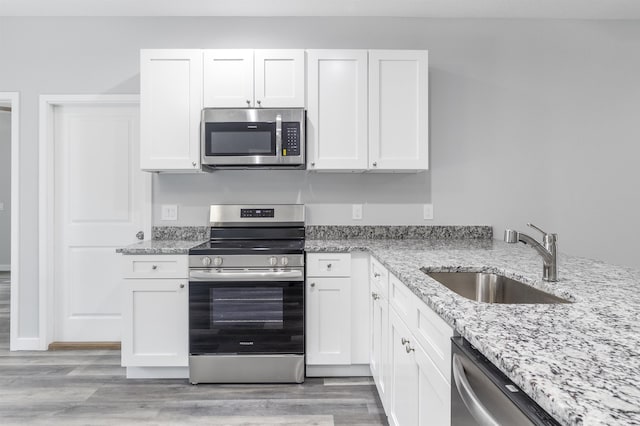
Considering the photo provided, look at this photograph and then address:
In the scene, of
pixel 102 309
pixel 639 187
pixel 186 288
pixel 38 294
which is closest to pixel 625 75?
pixel 639 187

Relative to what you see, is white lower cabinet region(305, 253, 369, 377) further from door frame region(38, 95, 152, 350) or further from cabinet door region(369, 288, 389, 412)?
door frame region(38, 95, 152, 350)

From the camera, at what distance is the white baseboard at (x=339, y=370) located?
265 cm

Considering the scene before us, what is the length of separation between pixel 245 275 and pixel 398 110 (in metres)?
1.50

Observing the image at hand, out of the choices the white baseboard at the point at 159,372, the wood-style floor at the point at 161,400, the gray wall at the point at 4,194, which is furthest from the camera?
the gray wall at the point at 4,194

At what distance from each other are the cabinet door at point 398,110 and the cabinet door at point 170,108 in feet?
3.91

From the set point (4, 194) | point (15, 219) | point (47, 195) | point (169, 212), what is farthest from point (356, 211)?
point (4, 194)

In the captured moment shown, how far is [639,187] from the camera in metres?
3.15

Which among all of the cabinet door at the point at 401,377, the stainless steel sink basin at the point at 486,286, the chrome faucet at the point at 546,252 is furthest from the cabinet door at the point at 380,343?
the chrome faucet at the point at 546,252

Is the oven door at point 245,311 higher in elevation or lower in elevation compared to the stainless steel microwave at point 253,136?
lower

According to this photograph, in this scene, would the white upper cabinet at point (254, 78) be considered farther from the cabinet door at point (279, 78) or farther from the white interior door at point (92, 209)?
the white interior door at point (92, 209)

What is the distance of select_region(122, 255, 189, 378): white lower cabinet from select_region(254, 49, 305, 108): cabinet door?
1.19 m

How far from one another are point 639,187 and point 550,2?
61.8 inches

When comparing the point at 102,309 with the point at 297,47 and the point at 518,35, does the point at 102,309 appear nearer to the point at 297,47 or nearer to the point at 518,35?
the point at 297,47

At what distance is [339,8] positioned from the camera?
295cm
